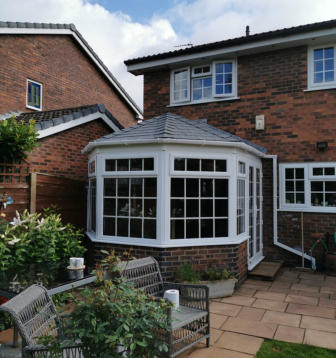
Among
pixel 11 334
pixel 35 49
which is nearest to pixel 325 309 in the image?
pixel 11 334

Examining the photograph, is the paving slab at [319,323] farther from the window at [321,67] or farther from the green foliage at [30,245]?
the window at [321,67]

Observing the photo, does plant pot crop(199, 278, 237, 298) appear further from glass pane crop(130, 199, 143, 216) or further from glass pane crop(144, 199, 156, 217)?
glass pane crop(130, 199, 143, 216)

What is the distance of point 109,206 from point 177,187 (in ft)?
4.72

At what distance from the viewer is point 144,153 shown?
20.0 ft

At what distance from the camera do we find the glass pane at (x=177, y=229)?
19.5 feet

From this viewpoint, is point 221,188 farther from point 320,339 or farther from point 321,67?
point 321,67

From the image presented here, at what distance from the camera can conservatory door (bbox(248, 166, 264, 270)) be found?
7590mm

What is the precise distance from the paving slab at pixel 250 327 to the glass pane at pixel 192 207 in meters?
1.92

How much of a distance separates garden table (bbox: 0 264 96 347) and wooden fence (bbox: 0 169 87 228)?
2.04 meters

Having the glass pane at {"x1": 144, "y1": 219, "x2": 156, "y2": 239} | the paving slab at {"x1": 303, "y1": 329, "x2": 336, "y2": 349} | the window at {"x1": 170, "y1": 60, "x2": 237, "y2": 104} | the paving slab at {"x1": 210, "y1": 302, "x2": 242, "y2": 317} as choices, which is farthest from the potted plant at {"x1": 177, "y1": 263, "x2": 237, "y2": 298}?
the window at {"x1": 170, "y1": 60, "x2": 237, "y2": 104}

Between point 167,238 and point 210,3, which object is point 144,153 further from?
point 210,3

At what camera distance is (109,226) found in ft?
21.2

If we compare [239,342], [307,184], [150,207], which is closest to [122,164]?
[150,207]

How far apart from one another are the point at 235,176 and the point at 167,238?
1748mm
